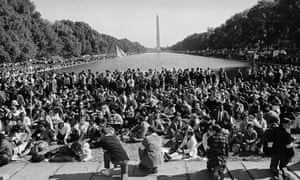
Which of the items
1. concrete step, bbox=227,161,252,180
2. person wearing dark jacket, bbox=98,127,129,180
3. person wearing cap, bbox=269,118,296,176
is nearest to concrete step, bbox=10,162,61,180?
person wearing dark jacket, bbox=98,127,129,180

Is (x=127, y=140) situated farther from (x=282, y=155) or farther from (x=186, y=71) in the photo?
(x=186, y=71)

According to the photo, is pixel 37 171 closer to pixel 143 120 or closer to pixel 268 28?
pixel 143 120

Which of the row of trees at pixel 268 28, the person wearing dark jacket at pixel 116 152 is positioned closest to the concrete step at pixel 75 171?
the person wearing dark jacket at pixel 116 152

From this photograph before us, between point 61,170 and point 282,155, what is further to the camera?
point 61,170

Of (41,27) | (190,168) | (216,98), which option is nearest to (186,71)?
(216,98)

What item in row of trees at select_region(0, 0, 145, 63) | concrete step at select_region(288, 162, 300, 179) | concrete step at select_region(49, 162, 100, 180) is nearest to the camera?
concrete step at select_region(288, 162, 300, 179)

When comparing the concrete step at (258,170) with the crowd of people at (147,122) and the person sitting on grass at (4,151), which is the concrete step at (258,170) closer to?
the crowd of people at (147,122)

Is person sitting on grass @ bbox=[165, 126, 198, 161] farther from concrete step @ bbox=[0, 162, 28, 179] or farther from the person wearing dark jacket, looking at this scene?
concrete step @ bbox=[0, 162, 28, 179]

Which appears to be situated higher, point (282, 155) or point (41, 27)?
point (41, 27)
